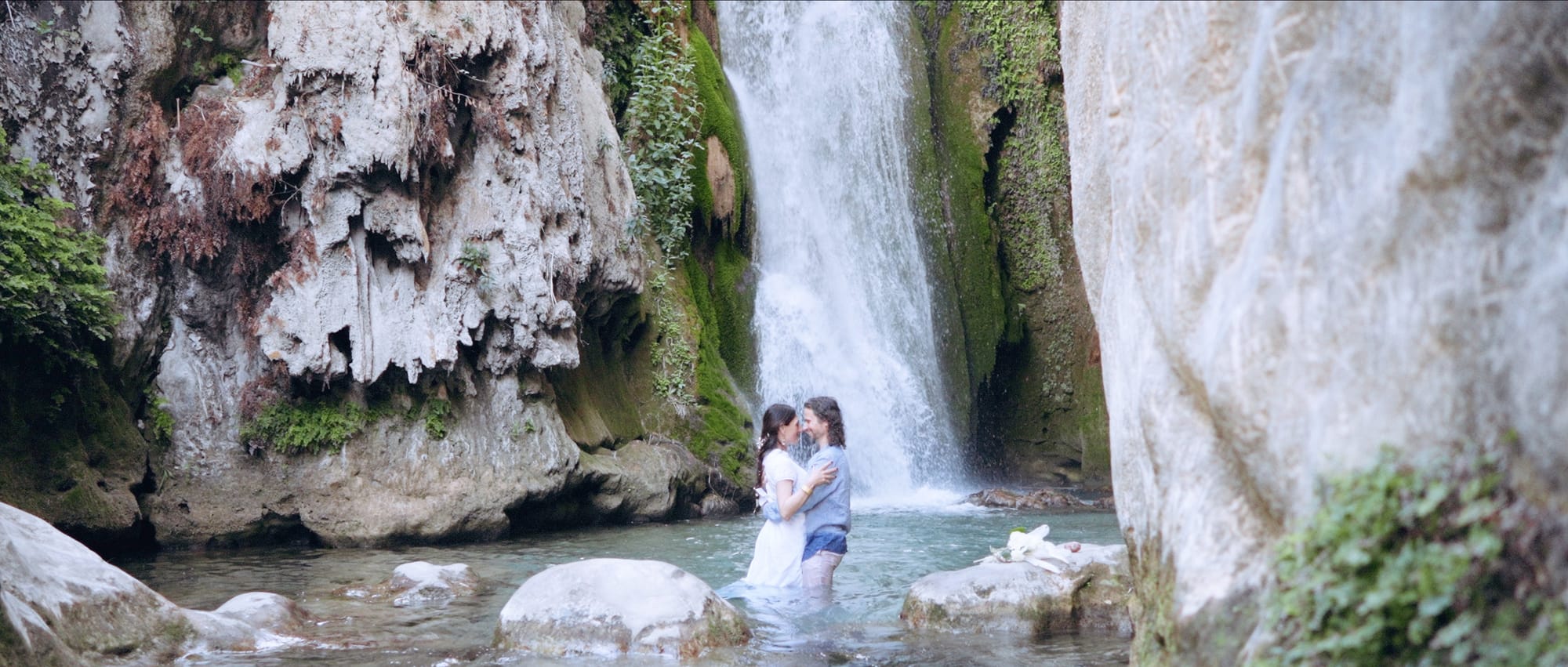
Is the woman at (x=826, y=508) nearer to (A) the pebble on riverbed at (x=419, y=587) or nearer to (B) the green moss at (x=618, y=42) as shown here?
(A) the pebble on riverbed at (x=419, y=587)

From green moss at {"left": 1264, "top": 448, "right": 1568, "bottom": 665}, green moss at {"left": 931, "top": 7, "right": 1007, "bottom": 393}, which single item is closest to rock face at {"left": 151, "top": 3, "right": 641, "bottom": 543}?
green moss at {"left": 931, "top": 7, "right": 1007, "bottom": 393}

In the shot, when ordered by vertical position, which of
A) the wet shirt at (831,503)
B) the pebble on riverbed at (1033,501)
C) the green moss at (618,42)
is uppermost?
the green moss at (618,42)

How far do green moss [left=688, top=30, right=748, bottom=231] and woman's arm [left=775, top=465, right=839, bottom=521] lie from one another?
10230mm

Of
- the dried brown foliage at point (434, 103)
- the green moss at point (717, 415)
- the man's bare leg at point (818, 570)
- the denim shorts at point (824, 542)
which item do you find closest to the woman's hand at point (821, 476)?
the denim shorts at point (824, 542)

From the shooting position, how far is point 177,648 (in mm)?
6090

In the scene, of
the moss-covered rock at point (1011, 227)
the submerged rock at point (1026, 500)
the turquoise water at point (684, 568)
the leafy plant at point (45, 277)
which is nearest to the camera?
the turquoise water at point (684, 568)

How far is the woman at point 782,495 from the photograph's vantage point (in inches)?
283

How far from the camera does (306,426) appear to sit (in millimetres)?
11969

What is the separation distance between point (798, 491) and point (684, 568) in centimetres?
316

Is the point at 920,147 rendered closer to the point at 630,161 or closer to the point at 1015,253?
the point at 1015,253

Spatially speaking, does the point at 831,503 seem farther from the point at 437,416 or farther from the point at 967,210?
the point at 967,210

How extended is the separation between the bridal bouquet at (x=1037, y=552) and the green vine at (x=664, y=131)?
8899mm

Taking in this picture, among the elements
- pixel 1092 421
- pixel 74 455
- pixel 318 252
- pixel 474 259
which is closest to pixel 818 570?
pixel 474 259

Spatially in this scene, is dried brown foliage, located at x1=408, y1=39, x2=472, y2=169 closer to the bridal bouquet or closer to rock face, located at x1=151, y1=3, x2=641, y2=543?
rock face, located at x1=151, y1=3, x2=641, y2=543
